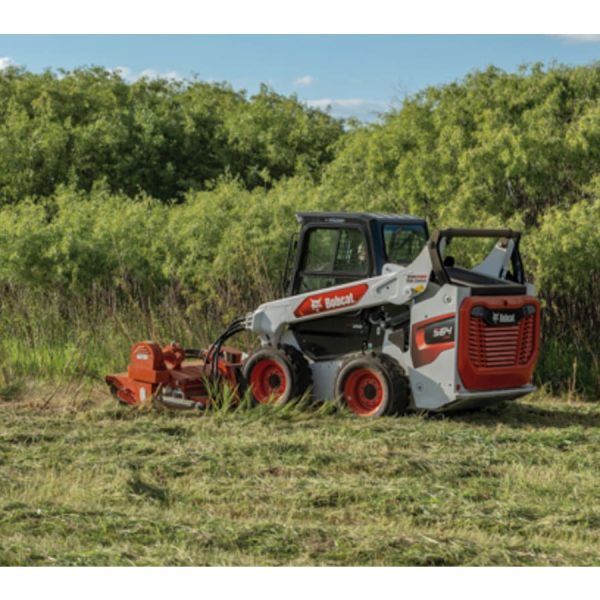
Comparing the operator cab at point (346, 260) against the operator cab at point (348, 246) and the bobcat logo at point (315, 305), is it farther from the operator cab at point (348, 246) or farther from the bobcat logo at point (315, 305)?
the bobcat logo at point (315, 305)

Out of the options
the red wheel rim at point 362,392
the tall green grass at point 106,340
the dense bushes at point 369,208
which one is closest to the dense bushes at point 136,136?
the dense bushes at point 369,208

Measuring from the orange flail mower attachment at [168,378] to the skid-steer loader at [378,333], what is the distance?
1 cm

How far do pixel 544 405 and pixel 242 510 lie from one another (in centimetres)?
565

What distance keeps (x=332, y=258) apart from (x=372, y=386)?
1.32m

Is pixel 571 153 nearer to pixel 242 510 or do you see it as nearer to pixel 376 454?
pixel 376 454

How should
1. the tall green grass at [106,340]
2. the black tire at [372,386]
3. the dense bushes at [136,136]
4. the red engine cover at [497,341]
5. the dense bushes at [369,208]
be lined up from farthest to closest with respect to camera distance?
the dense bushes at [136,136] → the dense bushes at [369,208] → the tall green grass at [106,340] → the black tire at [372,386] → the red engine cover at [497,341]

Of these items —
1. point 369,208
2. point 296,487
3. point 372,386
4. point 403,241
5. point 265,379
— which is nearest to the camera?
point 296,487

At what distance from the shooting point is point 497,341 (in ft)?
35.1

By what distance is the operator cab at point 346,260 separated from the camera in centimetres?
1120

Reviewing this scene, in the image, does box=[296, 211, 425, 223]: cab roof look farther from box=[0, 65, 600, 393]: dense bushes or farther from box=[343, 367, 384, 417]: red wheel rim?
box=[0, 65, 600, 393]: dense bushes

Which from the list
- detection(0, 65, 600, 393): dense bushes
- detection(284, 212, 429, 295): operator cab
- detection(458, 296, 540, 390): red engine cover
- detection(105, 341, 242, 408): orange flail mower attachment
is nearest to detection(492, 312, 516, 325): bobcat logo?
detection(458, 296, 540, 390): red engine cover

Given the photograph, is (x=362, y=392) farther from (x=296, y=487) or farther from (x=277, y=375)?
(x=296, y=487)

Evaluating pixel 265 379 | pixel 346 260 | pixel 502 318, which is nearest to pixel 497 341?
pixel 502 318

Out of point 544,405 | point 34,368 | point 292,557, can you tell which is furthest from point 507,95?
point 292,557
